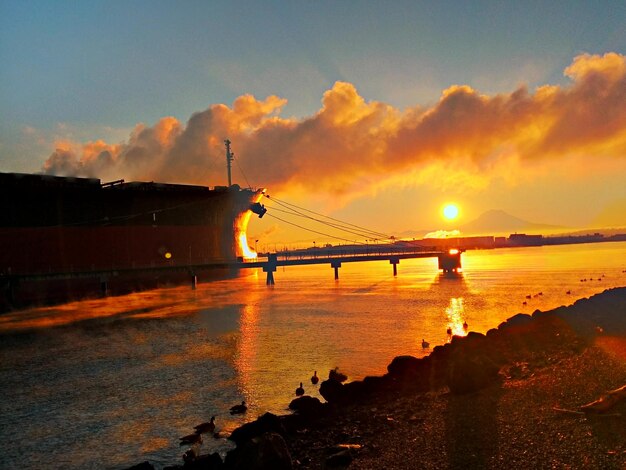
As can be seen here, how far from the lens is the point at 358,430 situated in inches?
436

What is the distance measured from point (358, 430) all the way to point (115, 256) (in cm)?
4875

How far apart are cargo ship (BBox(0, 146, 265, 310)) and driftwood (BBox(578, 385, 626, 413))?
154 feet

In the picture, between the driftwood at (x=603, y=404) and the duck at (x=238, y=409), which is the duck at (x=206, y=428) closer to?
the duck at (x=238, y=409)

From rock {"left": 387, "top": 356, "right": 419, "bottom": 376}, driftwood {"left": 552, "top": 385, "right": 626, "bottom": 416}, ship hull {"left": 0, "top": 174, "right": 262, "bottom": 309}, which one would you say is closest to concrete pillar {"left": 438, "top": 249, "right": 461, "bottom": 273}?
ship hull {"left": 0, "top": 174, "right": 262, "bottom": 309}

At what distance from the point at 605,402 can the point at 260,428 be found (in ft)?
25.1

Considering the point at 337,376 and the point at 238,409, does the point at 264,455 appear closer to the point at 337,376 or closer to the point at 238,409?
the point at 238,409

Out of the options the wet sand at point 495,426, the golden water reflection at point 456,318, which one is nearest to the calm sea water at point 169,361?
the golden water reflection at point 456,318

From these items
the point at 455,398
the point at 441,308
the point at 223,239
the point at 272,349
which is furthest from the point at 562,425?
the point at 223,239

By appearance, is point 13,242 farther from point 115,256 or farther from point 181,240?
point 181,240

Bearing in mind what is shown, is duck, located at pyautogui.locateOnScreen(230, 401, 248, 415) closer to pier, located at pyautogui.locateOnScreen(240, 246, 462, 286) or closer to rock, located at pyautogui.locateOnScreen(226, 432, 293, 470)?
rock, located at pyautogui.locateOnScreen(226, 432, 293, 470)

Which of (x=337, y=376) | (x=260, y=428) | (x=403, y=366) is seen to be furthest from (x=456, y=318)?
(x=260, y=428)

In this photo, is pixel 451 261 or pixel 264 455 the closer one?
pixel 264 455

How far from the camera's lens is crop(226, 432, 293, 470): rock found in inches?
344

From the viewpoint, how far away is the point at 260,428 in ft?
36.8
